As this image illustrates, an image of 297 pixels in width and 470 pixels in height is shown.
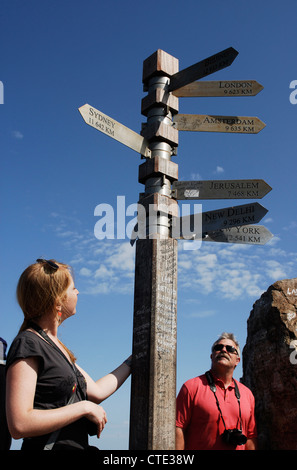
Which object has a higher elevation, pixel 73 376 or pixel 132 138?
pixel 132 138

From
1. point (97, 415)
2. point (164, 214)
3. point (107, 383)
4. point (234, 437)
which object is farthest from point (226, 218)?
point (97, 415)

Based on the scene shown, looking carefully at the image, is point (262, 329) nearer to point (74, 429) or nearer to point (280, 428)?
point (280, 428)

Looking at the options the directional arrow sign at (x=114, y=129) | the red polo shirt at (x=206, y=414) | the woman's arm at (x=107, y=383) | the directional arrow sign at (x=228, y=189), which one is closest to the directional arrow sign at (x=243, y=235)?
the directional arrow sign at (x=228, y=189)

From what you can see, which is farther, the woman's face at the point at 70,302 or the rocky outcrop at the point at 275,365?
the rocky outcrop at the point at 275,365

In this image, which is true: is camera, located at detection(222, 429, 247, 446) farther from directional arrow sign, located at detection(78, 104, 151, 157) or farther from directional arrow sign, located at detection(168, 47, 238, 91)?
directional arrow sign, located at detection(168, 47, 238, 91)

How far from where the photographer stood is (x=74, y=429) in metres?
2.57

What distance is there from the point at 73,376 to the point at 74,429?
0.94 ft

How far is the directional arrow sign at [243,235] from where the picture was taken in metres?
4.34

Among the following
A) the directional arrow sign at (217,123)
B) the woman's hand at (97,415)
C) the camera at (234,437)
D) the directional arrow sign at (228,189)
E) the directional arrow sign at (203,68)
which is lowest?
the camera at (234,437)

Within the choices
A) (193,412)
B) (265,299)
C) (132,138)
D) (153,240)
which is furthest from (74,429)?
(265,299)

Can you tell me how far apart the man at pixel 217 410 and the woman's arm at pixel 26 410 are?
246cm

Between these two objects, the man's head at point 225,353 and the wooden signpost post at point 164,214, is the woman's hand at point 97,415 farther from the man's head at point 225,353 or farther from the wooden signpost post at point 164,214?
the man's head at point 225,353

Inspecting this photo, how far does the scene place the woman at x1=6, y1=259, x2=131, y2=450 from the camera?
232 centimetres

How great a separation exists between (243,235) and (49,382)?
2.51 m
